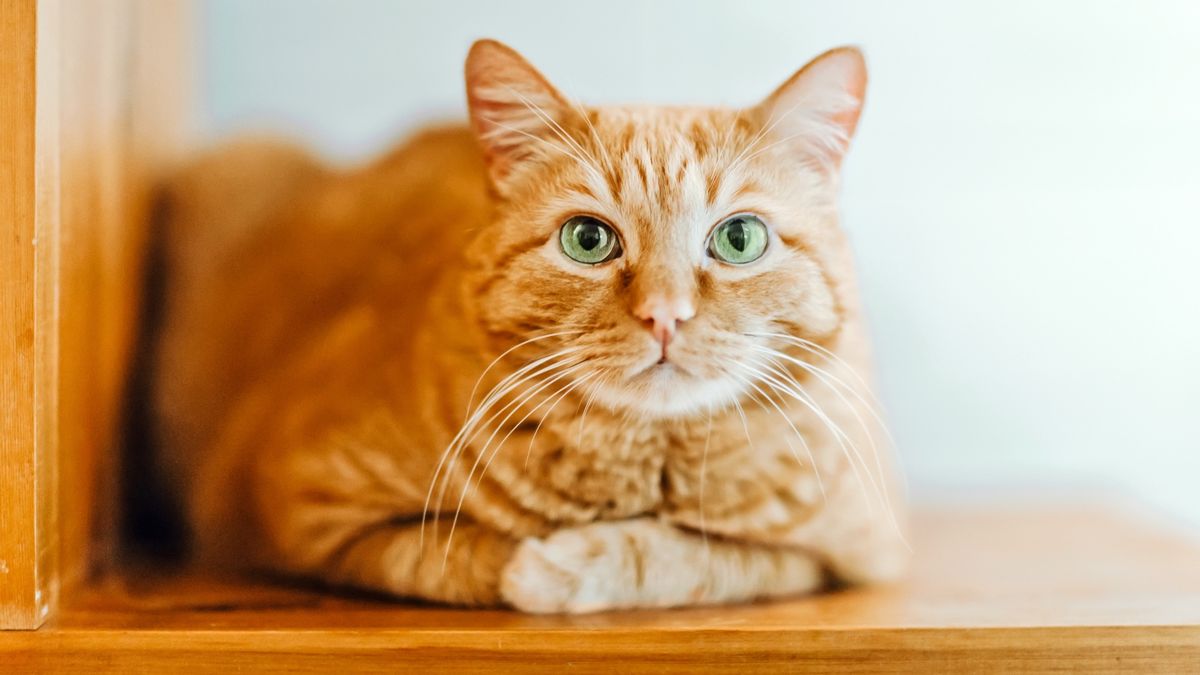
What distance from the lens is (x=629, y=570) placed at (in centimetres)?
123

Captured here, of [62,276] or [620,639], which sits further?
[62,276]

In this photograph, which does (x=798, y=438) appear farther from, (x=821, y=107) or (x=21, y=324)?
(x=21, y=324)

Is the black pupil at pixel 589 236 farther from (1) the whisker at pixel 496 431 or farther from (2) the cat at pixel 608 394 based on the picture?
(1) the whisker at pixel 496 431

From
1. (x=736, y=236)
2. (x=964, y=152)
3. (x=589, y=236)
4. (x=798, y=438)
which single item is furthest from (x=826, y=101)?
(x=964, y=152)

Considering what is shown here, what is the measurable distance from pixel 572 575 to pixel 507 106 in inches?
22.0

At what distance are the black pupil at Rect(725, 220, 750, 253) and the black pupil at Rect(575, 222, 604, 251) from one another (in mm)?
145

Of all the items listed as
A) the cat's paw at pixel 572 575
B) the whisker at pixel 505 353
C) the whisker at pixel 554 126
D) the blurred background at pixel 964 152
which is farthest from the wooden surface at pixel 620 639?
the blurred background at pixel 964 152

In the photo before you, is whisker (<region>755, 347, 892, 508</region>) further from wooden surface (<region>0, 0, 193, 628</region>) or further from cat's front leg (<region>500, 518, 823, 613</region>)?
wooden surface (<region>0, 0, 193, 628</region>)

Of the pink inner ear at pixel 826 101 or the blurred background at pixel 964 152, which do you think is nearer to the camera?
the pink inner ear at pixel 826 101

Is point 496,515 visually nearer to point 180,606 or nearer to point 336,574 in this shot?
point 336,574

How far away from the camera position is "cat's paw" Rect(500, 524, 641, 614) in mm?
1208

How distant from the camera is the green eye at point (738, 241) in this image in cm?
118

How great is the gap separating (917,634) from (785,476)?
0.89ft

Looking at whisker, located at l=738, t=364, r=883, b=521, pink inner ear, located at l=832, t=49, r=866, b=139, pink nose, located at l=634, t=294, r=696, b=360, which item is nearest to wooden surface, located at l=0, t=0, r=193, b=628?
pink nose, located at l=634, t=294, r=696, b=360
